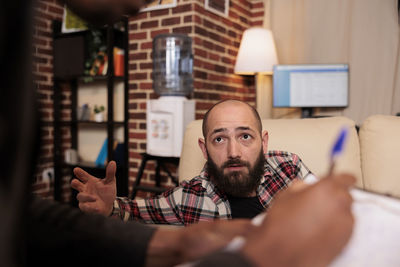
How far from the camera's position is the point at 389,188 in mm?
1435

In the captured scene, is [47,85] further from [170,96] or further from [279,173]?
[279,173]

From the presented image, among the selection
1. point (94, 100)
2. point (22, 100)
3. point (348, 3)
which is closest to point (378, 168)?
point (22, 100)

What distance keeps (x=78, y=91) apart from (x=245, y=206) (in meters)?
2.66

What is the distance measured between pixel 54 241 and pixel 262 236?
0.89 ft

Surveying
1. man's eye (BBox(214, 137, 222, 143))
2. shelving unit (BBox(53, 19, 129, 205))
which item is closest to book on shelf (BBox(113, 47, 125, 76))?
shelving unit (BBox(53, 19, 129, 205))

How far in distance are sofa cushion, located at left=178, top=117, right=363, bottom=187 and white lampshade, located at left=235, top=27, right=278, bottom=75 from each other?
1.50 m

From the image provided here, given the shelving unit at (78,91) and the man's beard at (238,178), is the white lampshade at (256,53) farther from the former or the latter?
the man's beard at (238,178)

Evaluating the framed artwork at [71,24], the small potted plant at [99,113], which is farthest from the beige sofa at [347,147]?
the framed artwork at [71,24]

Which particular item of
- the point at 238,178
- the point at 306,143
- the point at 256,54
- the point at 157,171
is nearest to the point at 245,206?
the point at 238,178

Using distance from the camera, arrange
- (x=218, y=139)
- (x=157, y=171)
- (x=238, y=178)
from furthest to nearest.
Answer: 1. (x=157, y=171)
2. (x=218, y=139)
3. (x=238, y=178)

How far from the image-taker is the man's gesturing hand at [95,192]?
1053mm

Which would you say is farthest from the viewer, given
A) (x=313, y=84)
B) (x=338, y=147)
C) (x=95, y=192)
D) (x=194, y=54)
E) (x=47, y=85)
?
(x=47, y=85)

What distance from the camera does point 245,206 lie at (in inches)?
55.4

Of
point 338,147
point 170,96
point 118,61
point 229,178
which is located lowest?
point 229,178
